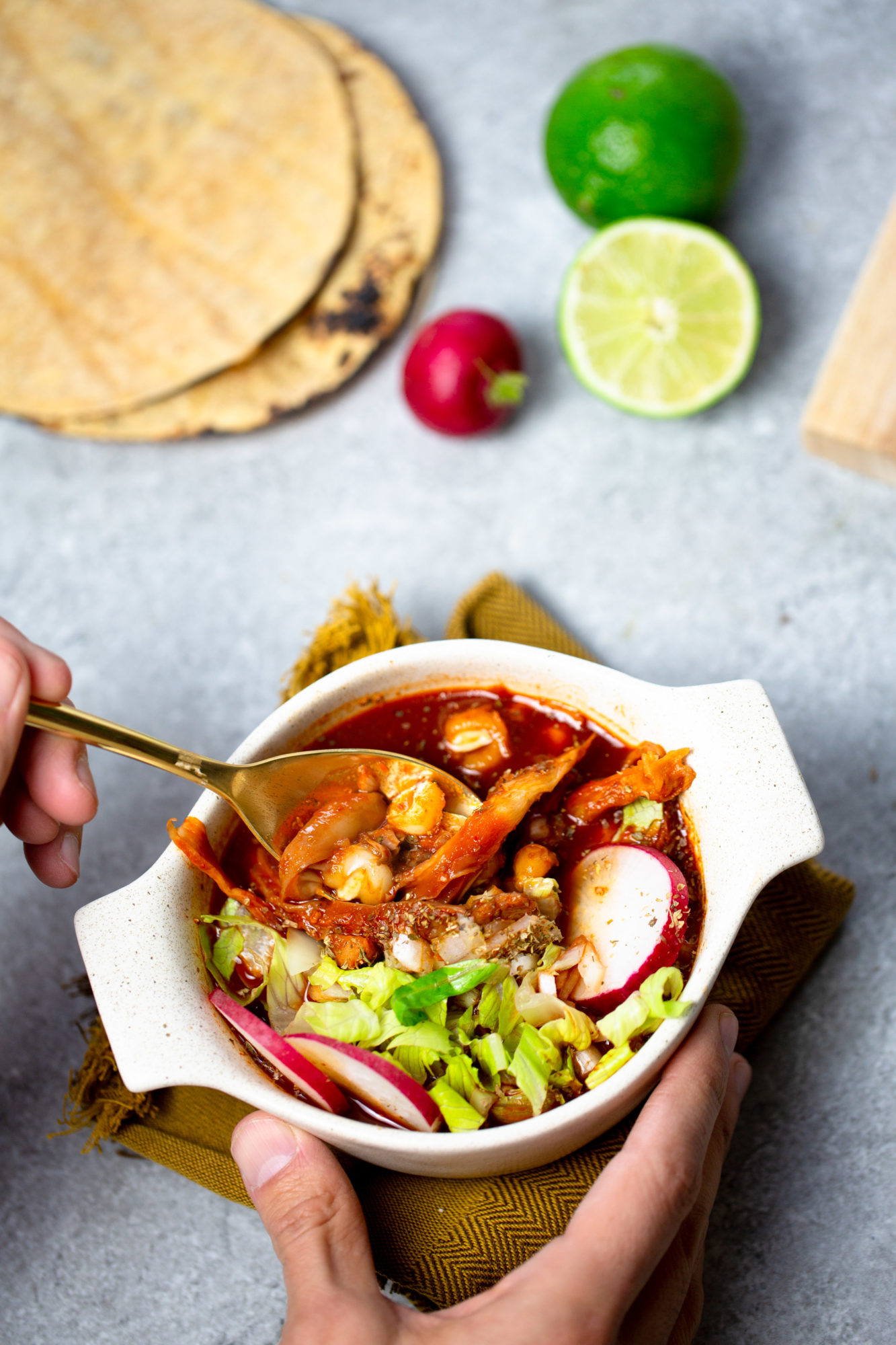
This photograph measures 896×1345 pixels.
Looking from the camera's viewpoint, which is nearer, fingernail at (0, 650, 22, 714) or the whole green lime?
fingernail at (0, 650, 22, 714)

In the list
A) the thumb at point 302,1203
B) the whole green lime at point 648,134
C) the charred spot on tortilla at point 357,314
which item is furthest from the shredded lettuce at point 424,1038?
the whole green lime at point 648,134

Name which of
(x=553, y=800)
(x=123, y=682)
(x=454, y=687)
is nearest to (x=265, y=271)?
(x=123, y=682)

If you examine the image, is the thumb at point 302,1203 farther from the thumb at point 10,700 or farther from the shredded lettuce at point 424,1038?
the thumb at point 10,700

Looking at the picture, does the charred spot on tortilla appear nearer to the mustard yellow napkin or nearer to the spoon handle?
the mustard yellow napkin

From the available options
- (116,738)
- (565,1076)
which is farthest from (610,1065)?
(116,738)

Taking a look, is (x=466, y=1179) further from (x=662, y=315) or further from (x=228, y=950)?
(x=662, y=315)

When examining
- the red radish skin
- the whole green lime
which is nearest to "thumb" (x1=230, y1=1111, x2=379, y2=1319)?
the red radish skin
